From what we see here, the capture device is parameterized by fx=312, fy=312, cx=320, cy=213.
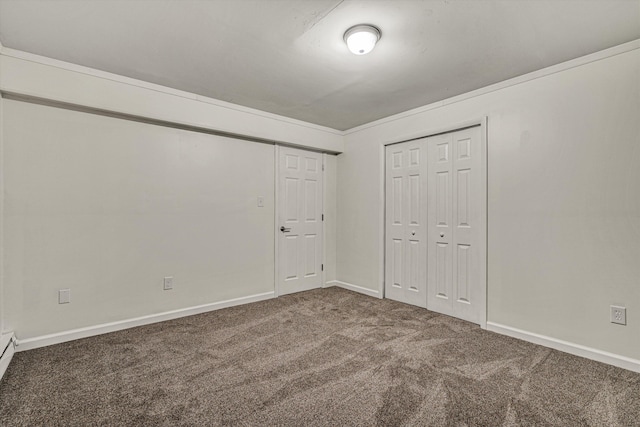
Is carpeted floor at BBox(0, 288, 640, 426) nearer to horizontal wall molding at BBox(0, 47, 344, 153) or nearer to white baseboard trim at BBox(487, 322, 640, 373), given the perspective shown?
white baseboard trim at BBox(487, 322, 640, 373)

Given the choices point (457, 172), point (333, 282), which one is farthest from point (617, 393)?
point (333, 282)

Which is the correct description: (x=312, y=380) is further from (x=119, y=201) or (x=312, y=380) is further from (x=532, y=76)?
(x=532, y=76)

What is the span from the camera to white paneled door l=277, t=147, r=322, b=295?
430 cm

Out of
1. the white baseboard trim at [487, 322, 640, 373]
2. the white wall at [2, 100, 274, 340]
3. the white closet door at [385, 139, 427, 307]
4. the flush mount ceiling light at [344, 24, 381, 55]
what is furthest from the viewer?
the white closet door at [385, 139, 427, 307]

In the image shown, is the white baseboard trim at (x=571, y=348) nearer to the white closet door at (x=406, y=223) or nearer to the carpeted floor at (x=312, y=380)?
the carpeted floor at (x=312, y=380)

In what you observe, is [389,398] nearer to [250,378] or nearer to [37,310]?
[250,378]

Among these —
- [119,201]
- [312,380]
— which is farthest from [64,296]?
[312,380]

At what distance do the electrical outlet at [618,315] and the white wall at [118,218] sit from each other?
11.3 ft

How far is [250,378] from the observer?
2146 millimetres

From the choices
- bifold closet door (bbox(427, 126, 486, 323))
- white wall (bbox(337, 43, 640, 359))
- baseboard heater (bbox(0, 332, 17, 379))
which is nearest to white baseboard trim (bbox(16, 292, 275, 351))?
baseboard heater (bbox(0, 332, 17, 379))

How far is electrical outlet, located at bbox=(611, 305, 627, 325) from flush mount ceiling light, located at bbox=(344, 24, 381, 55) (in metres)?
2.69

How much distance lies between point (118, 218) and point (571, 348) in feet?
13.7

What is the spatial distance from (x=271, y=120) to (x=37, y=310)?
3024 millimetres

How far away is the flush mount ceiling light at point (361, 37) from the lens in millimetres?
2140
